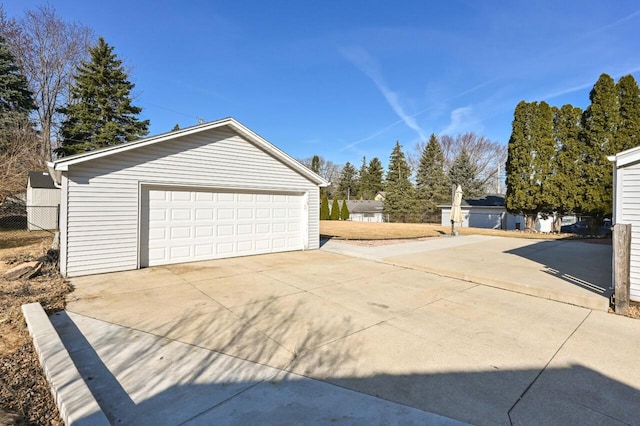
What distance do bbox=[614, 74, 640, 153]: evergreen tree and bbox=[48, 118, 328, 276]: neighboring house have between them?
1785 centimetres

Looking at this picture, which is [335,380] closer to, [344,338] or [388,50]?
[344,338]

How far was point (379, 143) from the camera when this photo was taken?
1534 inches

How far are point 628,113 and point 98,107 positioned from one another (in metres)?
33.2

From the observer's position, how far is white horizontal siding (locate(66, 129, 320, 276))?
6.62m

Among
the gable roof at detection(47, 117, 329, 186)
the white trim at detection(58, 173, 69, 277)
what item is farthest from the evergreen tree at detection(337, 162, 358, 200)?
the white trim at detection(58, 173, 69, 277)

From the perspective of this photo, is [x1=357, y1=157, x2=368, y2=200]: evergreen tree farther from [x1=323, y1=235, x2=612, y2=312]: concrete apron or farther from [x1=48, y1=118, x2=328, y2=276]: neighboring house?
[x1=48, y1=118, x2=328, y2=276]: neighboring house

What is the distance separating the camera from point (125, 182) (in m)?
7.20

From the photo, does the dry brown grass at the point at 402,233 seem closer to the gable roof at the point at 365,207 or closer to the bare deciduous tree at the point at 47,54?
the gable roof at the point at 365,207

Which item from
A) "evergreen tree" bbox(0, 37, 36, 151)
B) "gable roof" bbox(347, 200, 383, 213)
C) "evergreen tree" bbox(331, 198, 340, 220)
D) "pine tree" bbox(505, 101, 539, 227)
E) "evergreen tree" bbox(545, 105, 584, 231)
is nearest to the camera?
"evergreen tree" bbox(0, 37, 36, 151)

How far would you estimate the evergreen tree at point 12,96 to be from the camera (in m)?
17.7

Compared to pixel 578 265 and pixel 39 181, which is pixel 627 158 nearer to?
pixel 578 265

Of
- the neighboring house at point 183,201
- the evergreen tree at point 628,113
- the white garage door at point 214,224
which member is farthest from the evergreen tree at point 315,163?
the white garage door at point 214,224

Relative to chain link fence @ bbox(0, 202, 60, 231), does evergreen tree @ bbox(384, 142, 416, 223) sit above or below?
above

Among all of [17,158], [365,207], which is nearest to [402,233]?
[17,158]
